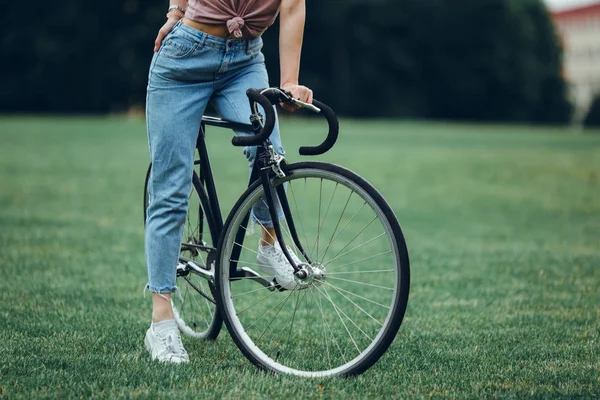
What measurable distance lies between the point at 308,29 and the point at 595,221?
49493 millimetres

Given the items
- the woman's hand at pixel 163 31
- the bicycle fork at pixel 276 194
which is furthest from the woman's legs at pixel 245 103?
the woman's hand at pixel 163 31

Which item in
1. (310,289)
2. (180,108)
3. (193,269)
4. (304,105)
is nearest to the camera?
(304,105)

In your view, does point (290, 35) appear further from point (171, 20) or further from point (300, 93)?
point (171, 20)

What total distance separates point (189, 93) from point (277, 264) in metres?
0.83

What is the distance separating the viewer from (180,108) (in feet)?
12.6

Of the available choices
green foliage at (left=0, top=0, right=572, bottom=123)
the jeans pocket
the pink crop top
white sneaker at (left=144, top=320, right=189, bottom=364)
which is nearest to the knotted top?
the pink crop top

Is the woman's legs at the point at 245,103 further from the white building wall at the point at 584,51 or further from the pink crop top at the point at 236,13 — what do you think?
the white building wall at the point at 584,51

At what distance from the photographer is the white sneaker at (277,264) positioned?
3795 mm

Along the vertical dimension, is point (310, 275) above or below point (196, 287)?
above

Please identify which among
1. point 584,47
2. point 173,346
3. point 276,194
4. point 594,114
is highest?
point 584,47

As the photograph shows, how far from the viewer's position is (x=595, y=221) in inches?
454

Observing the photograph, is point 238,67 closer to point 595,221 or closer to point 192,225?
point 192,225

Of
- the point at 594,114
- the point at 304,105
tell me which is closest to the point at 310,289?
the point at 304,105

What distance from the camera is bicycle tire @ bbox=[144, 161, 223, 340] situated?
4199 mm
